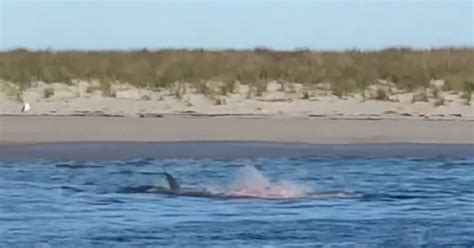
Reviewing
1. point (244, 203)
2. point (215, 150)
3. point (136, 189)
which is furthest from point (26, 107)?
point (244, 203)

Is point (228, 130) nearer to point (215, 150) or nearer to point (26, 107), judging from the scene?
point (215, 150)

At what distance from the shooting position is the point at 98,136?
49.1 feet

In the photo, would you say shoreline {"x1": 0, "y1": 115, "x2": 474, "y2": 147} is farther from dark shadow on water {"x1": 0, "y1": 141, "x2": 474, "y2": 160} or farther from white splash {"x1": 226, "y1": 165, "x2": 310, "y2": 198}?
white splash {"x1": 226, "y1": 165, "x2": 310, "y2": 198}

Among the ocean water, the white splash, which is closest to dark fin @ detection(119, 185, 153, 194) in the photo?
the ocean water

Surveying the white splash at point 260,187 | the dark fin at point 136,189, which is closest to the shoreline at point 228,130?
the white splash at point 260,187

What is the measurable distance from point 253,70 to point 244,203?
11665 mm

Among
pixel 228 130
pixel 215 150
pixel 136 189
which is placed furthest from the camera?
pixel 228 130

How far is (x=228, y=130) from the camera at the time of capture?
1560 centimetres

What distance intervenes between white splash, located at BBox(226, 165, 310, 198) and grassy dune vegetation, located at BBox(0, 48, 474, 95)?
7.83m

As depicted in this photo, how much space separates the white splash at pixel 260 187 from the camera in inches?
412

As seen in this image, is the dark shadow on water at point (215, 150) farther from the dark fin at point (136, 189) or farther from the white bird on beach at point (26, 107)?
the white bird on beach at point (26, 107)

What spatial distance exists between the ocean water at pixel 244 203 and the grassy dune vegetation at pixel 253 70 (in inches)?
255

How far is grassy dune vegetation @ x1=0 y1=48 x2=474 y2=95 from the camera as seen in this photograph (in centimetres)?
2008

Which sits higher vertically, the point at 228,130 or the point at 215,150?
the point at 228,130
